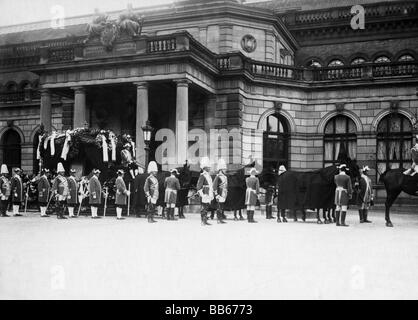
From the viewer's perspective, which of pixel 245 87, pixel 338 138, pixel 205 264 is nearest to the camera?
pixel 205 264

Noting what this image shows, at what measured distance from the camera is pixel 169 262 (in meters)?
8.27

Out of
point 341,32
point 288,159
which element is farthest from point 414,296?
point 341,32

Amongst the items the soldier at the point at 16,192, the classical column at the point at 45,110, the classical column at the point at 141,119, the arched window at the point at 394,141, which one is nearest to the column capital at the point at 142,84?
the classical column at the point at 141,119

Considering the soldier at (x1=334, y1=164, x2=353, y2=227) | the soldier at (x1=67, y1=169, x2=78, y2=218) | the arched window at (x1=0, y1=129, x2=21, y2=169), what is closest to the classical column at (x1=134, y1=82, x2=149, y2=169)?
the soldier at (x1=67, y1=169, x2=78, y2=218)

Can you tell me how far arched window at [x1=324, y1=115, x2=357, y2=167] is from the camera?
1119 inches

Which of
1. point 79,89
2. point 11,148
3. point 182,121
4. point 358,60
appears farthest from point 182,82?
point 11,148

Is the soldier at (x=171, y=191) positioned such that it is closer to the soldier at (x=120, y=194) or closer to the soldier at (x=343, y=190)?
the soldier at (x=120, y=194)

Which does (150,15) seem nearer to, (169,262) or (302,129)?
(302,129)

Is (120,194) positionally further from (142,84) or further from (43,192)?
(142,84)

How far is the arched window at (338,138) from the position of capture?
2842 cm

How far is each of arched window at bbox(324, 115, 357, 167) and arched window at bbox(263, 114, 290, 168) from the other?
2296mm

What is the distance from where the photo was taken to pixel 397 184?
1568cm

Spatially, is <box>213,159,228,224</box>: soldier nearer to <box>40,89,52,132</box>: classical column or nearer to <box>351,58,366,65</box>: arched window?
<box>40,89,52,132</box>: classical column

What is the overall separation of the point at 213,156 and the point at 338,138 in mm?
7747
